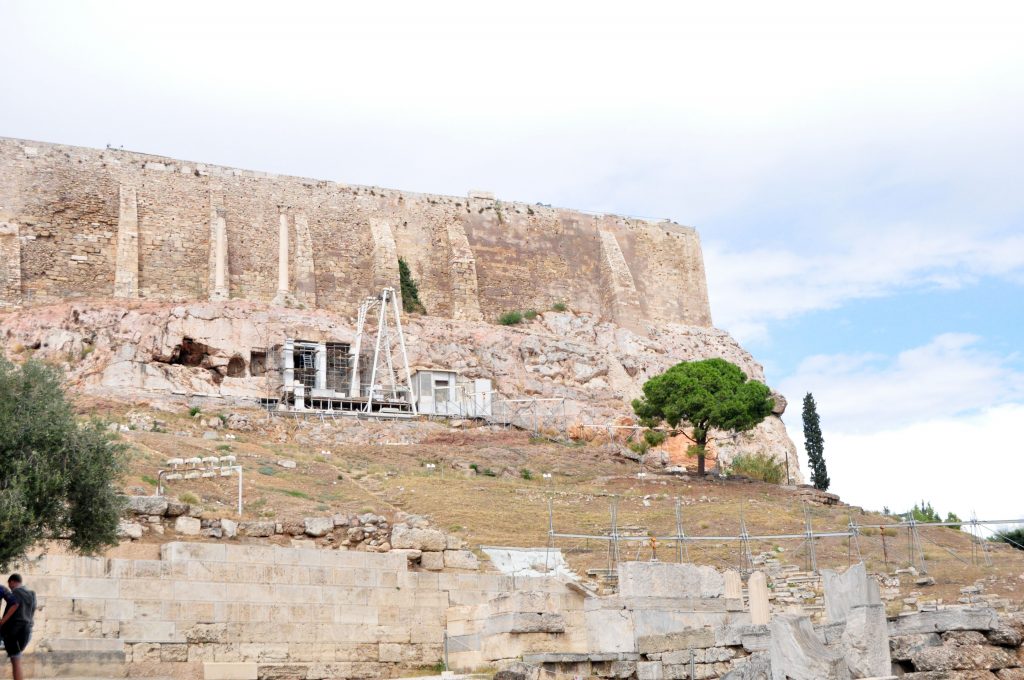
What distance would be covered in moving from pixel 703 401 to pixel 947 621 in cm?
2256

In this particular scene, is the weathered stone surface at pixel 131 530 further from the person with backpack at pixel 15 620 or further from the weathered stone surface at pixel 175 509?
the person with backpack at pixel 15 620

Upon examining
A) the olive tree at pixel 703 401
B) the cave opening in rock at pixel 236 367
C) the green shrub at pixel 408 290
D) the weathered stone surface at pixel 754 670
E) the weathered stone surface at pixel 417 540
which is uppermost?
the green shrub at pixel 408 290

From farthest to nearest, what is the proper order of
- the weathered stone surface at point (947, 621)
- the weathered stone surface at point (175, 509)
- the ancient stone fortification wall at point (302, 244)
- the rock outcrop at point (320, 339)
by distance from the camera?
the ancient stone fortification wall at point (302, 244), the rock outcrop at point (320, 339), the weathered stone surface at point (175, 509), the weathered stone surface at point (947, 621)

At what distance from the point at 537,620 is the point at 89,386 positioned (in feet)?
67.1

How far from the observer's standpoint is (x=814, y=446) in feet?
131

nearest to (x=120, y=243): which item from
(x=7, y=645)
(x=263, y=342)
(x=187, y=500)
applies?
(x=263, y=342)

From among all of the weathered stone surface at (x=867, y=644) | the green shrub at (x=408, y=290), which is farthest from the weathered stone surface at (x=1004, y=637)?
the green shrub at (x=408, y=290)

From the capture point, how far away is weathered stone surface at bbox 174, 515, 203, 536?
1530 centimetres

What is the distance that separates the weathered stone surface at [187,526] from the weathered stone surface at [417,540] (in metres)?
2.75

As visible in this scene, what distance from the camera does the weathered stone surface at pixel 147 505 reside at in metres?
15.1

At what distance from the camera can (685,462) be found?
35844 mm

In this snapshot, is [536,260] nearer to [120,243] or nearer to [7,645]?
[120,243]

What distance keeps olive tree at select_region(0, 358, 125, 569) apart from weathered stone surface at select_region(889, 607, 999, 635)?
8.05 meters

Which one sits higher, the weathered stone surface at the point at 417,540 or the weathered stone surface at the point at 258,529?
the weathered stone surface at the point at 258,529
